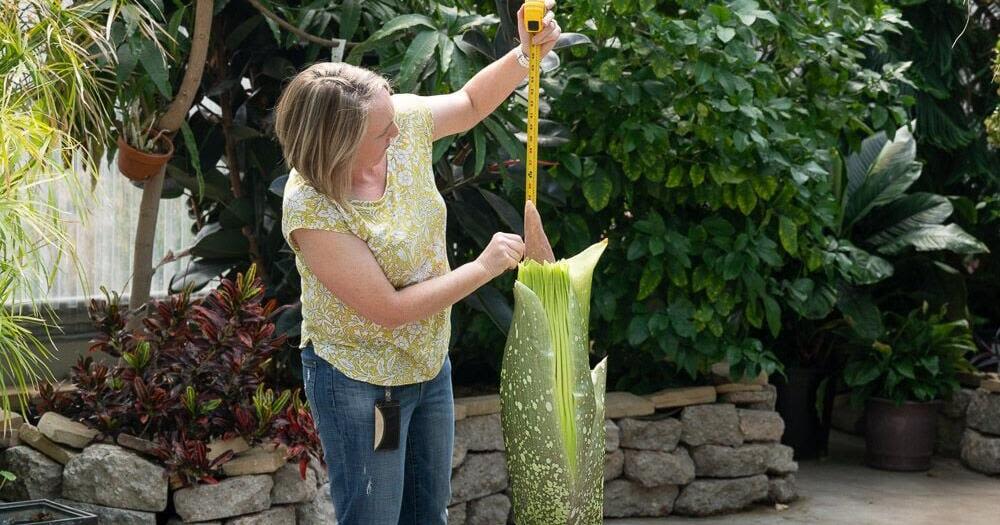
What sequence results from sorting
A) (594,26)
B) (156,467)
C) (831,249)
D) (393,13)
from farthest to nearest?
(831,249), (594,26), (393,13), (156,467)

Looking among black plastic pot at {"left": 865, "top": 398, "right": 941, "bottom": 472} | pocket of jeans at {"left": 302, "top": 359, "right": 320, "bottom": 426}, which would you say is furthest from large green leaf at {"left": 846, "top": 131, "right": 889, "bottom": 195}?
pocket of jeans at {"left": 302, "top": 359, "right": 320, "bottom": 426}

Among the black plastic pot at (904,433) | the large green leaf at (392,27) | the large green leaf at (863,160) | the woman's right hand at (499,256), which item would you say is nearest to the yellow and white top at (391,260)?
the woman's right hand at (499,256)

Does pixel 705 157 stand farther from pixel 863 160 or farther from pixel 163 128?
pixel 163 128

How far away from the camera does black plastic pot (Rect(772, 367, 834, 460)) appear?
5.61m

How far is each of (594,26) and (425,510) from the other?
2.52 m

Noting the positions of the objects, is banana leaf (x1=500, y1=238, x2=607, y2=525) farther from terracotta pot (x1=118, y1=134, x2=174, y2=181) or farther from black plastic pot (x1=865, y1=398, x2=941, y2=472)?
black plastic pot (x1=865, y1=398, x2=941, y2=472)

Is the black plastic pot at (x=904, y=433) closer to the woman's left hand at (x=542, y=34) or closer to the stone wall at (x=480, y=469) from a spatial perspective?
the stone wall at (x=480, y=469)

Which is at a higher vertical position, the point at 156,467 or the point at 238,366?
the point at 238,366

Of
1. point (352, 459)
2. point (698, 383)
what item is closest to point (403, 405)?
point (352, 459)

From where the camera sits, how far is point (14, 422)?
138 inches

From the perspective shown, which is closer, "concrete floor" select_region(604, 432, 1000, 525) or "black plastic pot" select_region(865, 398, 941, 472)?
"concrete floor" select_region(604, 432, 1000, 525)

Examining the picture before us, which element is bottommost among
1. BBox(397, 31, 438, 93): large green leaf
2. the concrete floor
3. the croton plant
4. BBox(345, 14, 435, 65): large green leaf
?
the concrete floor

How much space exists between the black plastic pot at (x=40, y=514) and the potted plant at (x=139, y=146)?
3.83 feet

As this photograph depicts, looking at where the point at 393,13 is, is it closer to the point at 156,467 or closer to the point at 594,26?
the point at 594,26
